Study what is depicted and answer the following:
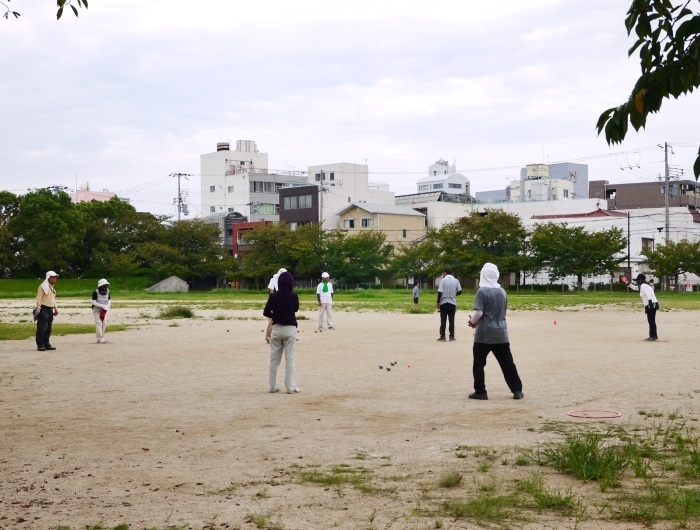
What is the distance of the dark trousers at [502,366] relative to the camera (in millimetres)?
11578

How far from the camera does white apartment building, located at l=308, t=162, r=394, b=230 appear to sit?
94.8 meters

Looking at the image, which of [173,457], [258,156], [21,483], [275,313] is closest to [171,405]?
[275,313]

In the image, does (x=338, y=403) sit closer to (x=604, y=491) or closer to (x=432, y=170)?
(x=604, y=491)

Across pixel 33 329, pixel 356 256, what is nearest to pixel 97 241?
pixel 356 256

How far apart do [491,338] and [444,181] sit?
10684 cm

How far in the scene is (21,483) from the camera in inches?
271

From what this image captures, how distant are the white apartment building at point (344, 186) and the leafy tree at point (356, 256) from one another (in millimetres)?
12326

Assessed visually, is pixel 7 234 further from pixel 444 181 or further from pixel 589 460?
pixel 589 460

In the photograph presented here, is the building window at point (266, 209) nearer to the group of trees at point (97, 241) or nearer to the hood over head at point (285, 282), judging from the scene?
the group of trees at point (97, 241)

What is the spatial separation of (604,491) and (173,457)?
12.4 feet

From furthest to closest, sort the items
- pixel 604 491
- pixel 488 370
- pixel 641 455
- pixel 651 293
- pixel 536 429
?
1. pixel 651 293
2. pixel 488 370
3. pixel 536 429
4. pixel 641 455
5. pixel 604 491

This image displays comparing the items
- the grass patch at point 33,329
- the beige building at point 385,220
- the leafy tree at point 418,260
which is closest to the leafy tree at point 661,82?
the grass patch at point 33,329

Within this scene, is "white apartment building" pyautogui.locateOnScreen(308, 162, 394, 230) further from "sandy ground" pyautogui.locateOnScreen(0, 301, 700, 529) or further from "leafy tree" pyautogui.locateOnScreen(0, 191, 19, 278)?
"sandy ground" pyautogui.locateOnScreen(0, 301, 700, 529)

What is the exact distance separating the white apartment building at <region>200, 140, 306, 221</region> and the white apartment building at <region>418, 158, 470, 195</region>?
19.3 meters
